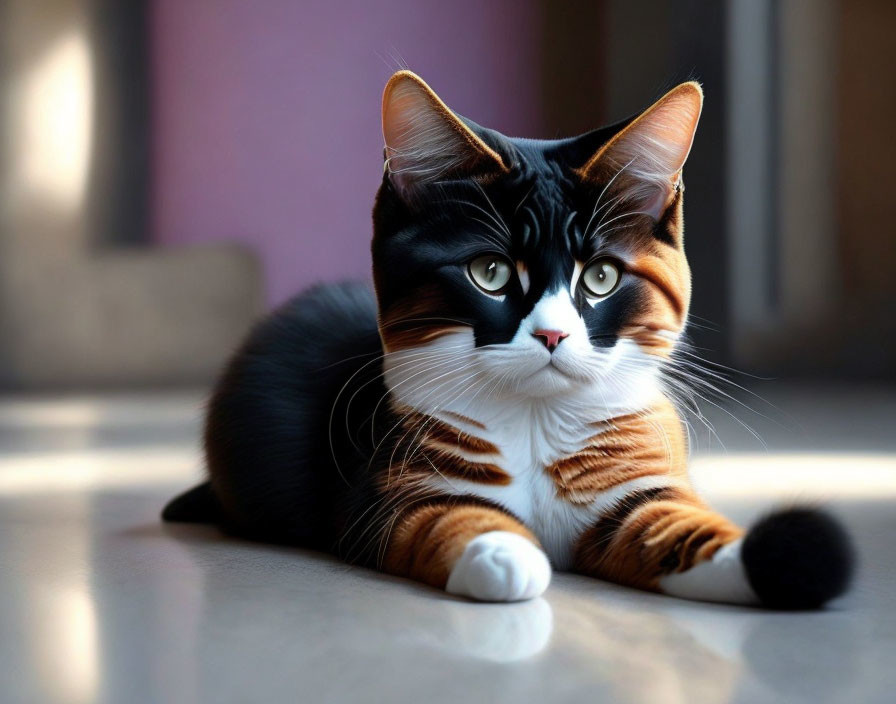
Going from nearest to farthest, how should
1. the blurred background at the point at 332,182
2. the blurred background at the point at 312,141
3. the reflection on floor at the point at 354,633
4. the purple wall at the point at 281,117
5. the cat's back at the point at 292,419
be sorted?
the reflection on floor at the point at 354,633
the cat's back at the point at 292,419
the blurred background at the point at 332,182
the blurred background at the point at 312,141
the purple wall at the point at 281,117

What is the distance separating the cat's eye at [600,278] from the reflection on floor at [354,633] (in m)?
0.33

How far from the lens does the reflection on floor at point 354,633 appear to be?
0.95 m

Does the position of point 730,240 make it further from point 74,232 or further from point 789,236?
point 74,232

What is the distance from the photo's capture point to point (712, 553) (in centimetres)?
117

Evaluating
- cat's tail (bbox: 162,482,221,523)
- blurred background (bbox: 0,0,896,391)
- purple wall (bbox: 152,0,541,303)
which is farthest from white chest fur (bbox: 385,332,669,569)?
purple wall (bbox: 152,0,541,303)

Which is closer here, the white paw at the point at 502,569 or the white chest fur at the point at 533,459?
the white paw at the point at 502,569

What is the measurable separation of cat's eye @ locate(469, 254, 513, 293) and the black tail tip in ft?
1.27

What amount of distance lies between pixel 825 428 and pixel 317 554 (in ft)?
5.36

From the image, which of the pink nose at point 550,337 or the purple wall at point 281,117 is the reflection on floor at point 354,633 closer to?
the pink nose at point 550,337

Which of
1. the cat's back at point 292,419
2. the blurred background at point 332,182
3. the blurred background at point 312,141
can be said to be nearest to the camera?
the cat's back at point 292,419

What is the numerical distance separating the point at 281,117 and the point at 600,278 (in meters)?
3.20

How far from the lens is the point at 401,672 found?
98cm

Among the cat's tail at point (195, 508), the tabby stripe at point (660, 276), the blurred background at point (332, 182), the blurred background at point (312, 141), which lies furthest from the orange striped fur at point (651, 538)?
the blurred background at point (312, 141)

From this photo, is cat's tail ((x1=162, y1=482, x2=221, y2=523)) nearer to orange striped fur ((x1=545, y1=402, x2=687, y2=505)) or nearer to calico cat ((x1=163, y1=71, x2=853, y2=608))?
calico cat ((x1=163, y1=71, x2=853, y2=608))
